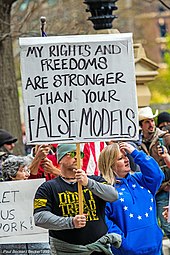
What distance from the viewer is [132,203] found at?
8156mm

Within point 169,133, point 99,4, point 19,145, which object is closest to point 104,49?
point 169,133

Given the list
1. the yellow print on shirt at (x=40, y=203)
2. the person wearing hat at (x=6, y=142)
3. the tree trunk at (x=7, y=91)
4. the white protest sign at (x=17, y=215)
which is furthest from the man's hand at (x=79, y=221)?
the tree trunk at (x=7, y=91)

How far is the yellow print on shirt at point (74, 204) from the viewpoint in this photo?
775 cm

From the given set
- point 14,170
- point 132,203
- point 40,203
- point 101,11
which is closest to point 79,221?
point 40,203

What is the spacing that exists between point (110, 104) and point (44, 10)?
15.7 m

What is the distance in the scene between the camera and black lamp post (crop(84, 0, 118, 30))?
1282 cm

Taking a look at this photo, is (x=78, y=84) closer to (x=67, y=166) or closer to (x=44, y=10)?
(x=67, y=166)

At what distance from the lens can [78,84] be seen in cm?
760

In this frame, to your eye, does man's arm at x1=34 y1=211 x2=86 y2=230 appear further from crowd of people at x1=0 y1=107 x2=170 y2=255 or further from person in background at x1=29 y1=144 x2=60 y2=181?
person in background at x1=29 y1=144 x2=60 y2=181

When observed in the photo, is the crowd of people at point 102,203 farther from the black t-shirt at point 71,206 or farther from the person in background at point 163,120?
the person in background at point 163,120

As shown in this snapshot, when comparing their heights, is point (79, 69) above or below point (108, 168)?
above

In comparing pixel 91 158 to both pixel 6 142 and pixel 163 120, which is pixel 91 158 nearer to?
pixel 6 142

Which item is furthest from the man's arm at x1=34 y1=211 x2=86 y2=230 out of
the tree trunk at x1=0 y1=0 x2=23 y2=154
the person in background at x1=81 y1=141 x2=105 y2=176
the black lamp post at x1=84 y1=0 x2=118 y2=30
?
the tree trunk at x1=0 y1=0 x2=23 y2=154

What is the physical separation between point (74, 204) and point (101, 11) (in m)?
5.57
